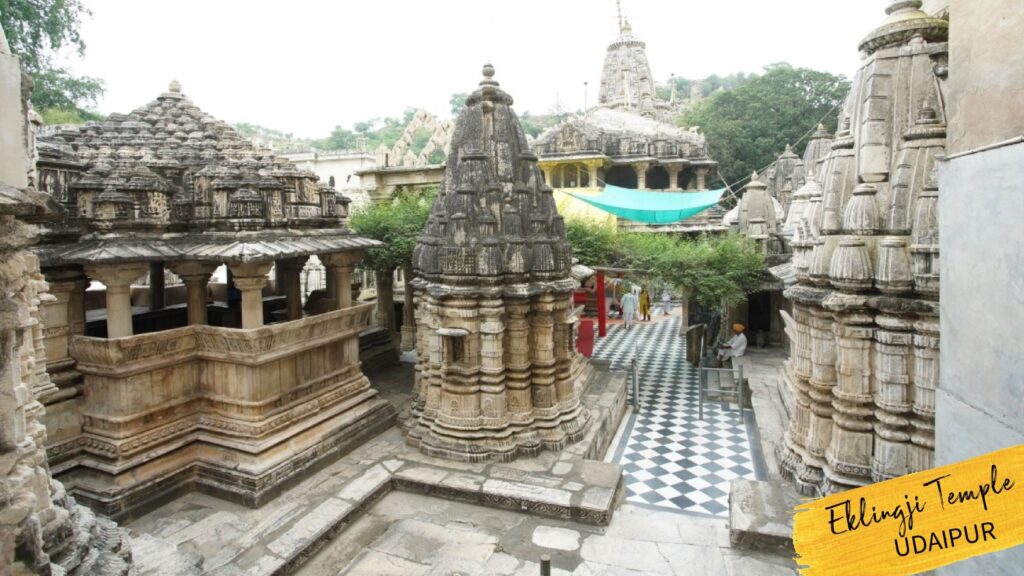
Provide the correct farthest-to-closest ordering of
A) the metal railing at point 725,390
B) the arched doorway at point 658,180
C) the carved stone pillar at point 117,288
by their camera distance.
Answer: the arched doorway at point 658,180
the metal railing at point 725,390
the carved stone pillar at point 117,288

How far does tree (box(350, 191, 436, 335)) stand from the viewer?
41.2 ft

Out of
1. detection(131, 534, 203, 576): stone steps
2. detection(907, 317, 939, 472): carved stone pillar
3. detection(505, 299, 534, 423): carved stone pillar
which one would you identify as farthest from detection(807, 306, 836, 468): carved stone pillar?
detection(131, 534, 203, 576): stone steps

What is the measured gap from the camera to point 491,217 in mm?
7832

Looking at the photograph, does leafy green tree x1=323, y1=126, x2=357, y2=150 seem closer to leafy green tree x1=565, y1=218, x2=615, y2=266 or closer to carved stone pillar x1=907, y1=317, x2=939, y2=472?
leafy green tree x1=565, y1=218, x2=615, y2=266

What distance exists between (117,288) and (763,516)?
7934 millimetres

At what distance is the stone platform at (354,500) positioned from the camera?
589cm

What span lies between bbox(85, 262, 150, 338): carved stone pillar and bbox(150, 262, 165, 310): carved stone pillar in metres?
3.81

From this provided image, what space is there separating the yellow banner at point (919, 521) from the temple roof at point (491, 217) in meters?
5.41

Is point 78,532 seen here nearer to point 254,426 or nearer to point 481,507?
point 254,426

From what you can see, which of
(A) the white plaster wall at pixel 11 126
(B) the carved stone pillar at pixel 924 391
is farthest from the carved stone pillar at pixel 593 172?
(A) the white plaster wall at pixel 11 126

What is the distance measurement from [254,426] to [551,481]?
152 inches

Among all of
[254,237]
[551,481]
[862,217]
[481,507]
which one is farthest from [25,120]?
[862,217]

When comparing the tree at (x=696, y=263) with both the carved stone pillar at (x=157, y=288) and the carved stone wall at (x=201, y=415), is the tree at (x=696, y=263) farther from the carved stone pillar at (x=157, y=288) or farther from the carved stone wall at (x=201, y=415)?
the carved stone pillar at (x=157, y=288)

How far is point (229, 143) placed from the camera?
9086 mm
